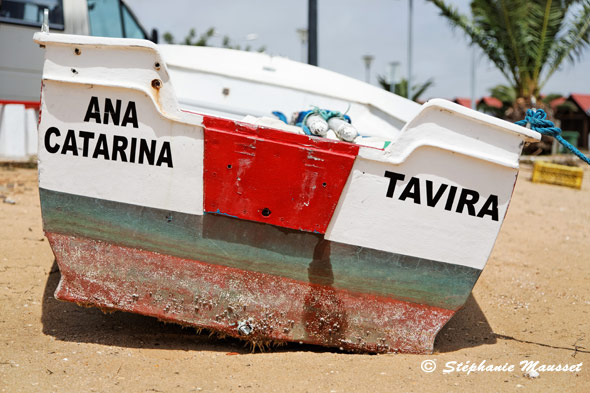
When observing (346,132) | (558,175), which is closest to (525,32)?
(558,175)

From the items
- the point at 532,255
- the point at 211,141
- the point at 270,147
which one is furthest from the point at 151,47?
the point at 532,255

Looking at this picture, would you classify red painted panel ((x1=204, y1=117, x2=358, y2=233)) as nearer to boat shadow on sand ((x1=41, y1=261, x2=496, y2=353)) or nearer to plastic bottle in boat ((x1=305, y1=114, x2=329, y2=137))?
plastic bottle in boat ((x1=305, y1=114, x2=329, y2=137))

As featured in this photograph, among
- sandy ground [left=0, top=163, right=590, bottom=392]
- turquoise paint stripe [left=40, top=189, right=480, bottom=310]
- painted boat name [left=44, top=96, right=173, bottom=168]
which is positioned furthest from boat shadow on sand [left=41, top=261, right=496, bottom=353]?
painted boat name [left=44, top=96, right=173, bottom=168]

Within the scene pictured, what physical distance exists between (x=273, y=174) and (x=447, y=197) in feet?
2.91

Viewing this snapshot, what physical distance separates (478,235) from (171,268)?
1.60 metres

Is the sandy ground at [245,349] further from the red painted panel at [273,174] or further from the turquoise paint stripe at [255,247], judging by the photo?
the red painted panel at [273,174]

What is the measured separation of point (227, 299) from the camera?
10.0 feet

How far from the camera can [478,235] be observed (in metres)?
2.99

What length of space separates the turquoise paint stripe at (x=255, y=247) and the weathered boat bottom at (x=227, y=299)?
5 centimetres

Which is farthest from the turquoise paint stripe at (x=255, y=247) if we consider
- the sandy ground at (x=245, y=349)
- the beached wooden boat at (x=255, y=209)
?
the sandy ground at (x=245, y=349)

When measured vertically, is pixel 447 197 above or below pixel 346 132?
below

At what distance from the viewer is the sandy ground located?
2.68m

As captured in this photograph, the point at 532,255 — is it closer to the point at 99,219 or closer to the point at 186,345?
the point at 186,345

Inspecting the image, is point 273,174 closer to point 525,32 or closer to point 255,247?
point 255,247
